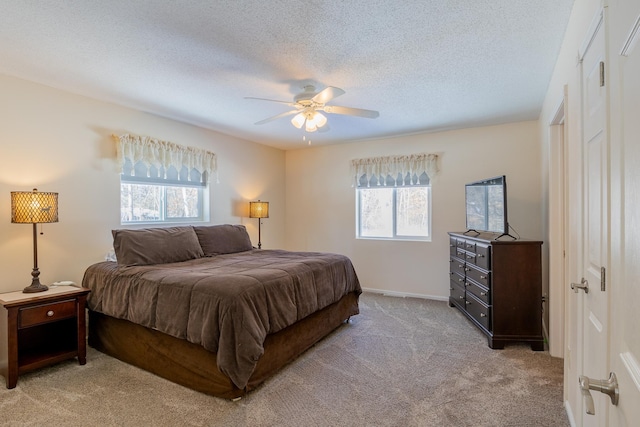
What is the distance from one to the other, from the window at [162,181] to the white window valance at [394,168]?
2.16m

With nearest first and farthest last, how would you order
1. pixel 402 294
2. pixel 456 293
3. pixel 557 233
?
pixel 557 233
pixel 456 293
pixel 402 294

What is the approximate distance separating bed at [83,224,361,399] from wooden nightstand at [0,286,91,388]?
0.62 feet

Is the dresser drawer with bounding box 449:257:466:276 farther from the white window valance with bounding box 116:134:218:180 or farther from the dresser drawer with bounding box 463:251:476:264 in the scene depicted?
the white window valance with bounding box 116:134:218:180

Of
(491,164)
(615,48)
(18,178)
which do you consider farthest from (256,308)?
(491,164)

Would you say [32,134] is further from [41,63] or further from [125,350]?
[125,350]

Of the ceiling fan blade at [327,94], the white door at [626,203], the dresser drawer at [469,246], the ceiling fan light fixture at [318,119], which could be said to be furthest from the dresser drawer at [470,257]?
the white door at [626,203]

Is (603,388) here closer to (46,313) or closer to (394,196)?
(46,313)

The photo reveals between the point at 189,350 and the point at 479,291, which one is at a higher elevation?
the point at 479,291

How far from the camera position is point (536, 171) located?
157 inches

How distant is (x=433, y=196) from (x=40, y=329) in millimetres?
4547

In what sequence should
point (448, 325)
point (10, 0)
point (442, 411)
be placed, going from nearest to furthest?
1. point (10, 0)
2. point (442, 411)
3. point (448, 325)

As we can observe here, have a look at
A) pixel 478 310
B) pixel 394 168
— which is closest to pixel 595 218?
pixel 478 310

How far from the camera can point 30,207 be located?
8.21 feet

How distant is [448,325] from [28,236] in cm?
410
